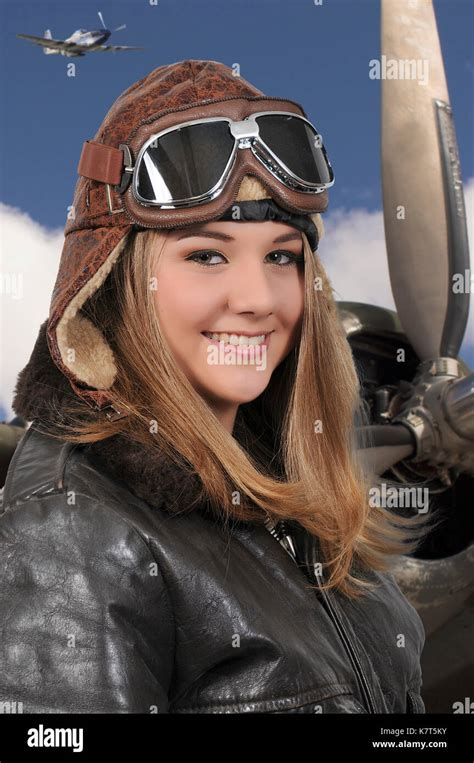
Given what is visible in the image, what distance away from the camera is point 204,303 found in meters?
1.77

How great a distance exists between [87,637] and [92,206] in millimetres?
842

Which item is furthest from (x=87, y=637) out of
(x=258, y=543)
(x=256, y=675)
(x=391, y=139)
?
(x=391, y=139)

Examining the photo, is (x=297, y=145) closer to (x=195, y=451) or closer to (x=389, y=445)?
(x=195, y=451)

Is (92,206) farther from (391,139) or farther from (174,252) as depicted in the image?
(391,139)

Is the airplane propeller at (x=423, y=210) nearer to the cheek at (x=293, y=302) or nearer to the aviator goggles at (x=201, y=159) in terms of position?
the cheek at (x=293, y=302)

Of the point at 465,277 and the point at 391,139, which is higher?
the point at 391,139

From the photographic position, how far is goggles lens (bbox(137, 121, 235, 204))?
1.75 meters

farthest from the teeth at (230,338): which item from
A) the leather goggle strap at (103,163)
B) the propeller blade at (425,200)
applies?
the propeller blade at (425,200)

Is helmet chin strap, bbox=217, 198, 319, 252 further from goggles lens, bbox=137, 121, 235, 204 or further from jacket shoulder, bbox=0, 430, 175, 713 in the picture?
jacket shoulder, bbox=0, 430, 175, 713

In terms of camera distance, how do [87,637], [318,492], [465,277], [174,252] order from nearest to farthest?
[87,637], [174,252], [318,492], [465,277]

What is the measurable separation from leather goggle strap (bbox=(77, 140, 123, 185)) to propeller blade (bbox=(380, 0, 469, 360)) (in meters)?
4.28

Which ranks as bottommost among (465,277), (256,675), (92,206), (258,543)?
(256,675)

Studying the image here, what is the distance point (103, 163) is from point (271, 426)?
27.2 inches

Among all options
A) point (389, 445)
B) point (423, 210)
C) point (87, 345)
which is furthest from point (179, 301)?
point (423, 210)
